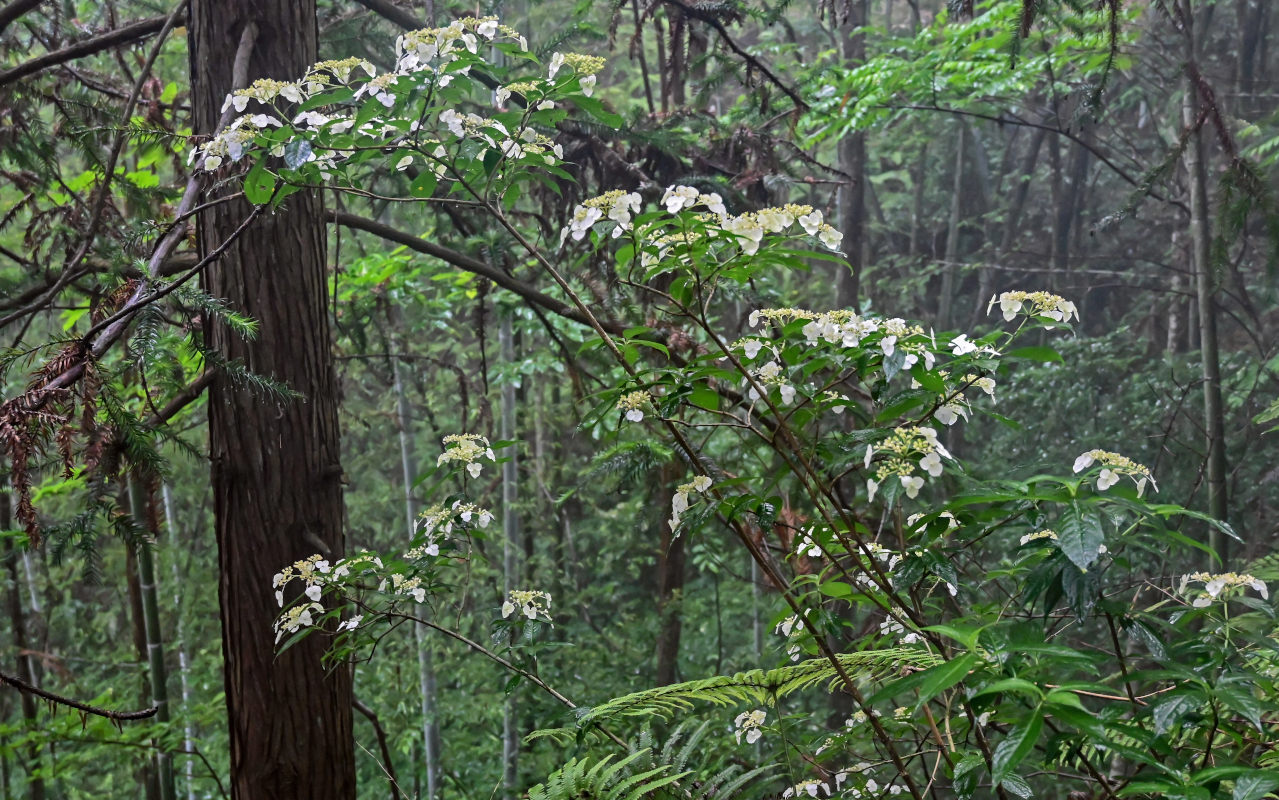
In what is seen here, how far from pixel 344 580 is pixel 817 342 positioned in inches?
50.3

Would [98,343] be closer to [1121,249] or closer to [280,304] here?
[280,304]

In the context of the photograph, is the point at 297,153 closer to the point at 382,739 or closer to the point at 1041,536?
the point at 1041,536

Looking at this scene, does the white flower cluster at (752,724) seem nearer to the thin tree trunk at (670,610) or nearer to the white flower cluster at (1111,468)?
the white flower cluster at (1111,468)

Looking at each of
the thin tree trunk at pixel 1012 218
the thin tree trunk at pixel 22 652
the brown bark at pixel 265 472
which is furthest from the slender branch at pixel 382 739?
the thin tree trunk at pixel 1012 218

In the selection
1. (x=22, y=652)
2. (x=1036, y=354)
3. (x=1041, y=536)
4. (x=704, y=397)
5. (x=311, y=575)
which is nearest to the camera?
(x=1036, y=354)

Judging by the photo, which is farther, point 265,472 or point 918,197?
point 918,197

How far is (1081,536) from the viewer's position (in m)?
1.04

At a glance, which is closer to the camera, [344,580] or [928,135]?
[344,580]

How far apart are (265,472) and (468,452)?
0.80 metres

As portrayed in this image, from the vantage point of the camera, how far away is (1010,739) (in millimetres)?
971

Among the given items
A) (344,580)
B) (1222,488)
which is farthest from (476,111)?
(1222,488)

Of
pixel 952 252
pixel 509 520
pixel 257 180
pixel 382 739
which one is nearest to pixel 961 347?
pixel 257 180

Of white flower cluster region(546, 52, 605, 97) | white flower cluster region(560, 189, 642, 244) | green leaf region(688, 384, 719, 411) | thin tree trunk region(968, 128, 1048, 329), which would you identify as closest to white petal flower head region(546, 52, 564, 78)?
white flower cluster region(546, 52, 605, 97)

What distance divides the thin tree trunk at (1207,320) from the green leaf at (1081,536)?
9.70 ft
